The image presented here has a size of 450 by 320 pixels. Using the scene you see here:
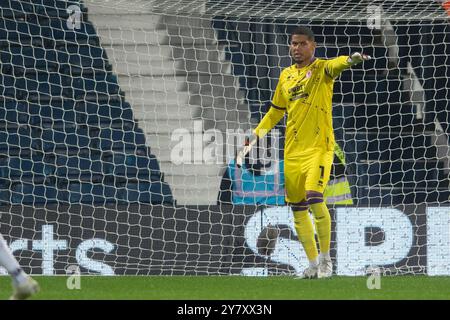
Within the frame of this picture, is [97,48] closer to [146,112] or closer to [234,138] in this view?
[146,112]

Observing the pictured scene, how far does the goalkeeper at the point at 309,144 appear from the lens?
823 centimetres

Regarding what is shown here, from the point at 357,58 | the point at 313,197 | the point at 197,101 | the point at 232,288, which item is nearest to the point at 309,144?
the point at 313,197

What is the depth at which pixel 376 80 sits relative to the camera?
37.2 feet

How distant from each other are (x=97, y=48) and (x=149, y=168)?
1407mm

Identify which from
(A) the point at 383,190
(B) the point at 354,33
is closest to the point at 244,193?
(A) the point at 383,190

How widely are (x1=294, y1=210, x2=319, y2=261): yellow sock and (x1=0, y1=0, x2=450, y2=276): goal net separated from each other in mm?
1953

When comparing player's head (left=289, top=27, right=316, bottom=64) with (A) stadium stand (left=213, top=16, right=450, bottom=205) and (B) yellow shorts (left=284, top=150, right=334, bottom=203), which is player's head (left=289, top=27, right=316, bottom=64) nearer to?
(B) yellow shorts (left=284, top=150, right=334, bottom=203)

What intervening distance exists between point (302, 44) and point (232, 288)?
191cm

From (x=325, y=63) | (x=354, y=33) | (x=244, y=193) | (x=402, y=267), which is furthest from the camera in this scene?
(x=354, y=33)

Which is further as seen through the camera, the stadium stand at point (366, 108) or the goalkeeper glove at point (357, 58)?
the stadium stand at point (366, 108)

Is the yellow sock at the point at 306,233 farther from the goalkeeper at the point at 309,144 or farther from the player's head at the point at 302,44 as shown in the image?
the player's head at the point at 302,44

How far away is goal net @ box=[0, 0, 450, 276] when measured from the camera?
10.8 metres

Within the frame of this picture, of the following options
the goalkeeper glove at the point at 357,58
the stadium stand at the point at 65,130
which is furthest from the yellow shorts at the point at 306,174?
the stadium stand at the point at 65,130

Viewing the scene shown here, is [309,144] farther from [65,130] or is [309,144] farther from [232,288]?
[65,130]
